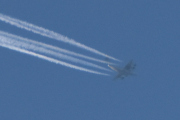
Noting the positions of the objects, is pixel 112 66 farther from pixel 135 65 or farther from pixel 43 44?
pixel 43 44

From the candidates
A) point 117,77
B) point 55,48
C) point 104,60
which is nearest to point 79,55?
point 55,48

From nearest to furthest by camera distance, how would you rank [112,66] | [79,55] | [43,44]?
[43,44] → [79,55] → [112,66]

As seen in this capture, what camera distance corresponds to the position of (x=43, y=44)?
45.4 metres

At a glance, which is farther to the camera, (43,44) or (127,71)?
(127,71)

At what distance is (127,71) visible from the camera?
206 feet

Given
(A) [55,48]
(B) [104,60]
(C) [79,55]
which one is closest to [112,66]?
(B) [104,60]

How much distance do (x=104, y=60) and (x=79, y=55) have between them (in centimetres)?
1214

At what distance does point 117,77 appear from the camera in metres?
65.4

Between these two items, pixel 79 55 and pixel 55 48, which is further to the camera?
pixel 79 55

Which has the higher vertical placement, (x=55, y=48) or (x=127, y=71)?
(x=127, y=71)

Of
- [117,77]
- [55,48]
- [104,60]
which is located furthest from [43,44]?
[117,77]

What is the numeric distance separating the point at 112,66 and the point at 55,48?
1631cm

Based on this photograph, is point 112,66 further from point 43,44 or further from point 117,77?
point 43,44

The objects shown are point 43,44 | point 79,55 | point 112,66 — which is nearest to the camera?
point 43,44
